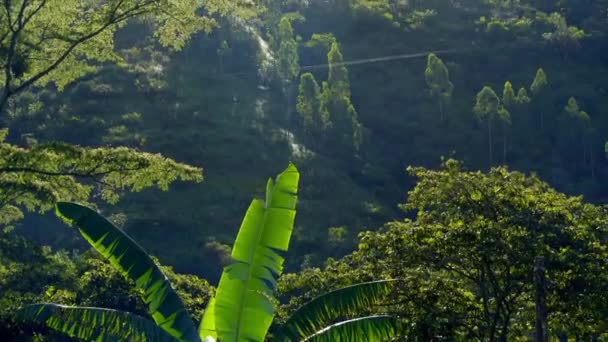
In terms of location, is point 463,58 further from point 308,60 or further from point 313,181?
point 313,181

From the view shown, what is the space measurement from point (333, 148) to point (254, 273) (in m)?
77.3

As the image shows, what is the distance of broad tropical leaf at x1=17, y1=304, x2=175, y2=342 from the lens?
40.6 feet

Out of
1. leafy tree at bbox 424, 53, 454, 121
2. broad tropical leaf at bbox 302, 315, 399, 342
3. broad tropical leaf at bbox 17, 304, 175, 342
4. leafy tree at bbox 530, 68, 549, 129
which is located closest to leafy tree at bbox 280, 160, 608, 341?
broad tropical leaf at bbox 302, 315, 399, 342

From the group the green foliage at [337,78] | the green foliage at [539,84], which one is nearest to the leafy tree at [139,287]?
the green foliage at [337,78]

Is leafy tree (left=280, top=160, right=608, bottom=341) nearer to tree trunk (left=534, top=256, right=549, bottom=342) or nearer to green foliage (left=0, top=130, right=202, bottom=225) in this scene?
tree trunk (left=534, top=256, right=549, bottom=342)

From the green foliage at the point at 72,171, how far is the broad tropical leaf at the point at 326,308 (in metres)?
4.75

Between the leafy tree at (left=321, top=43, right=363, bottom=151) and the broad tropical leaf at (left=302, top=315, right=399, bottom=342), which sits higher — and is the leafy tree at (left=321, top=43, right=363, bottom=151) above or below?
above

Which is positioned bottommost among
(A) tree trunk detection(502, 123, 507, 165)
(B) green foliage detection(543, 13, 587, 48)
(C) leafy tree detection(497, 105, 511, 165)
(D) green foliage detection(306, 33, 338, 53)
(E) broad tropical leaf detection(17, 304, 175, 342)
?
(E) broad tropical leaf detection(17, 304, 175, 342)

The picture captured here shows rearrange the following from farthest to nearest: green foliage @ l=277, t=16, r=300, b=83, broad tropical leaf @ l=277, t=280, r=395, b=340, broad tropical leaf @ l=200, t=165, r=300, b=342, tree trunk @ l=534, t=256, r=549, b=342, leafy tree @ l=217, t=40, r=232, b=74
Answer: green foliage @ l=277, t=16, r=300, b=83 → leafy tree @ l=217, t=40, r=232, b=74 → tree trunk @ l=534, t=256, r=549, b=342 → broad tropical leaf @ l=277, t=280, r=395, b=340 → broad tropical leaf @ l=200, t=165, r=300, b=342

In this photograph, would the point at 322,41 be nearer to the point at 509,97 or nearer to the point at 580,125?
the point at 509,97

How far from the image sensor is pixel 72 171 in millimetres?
17109

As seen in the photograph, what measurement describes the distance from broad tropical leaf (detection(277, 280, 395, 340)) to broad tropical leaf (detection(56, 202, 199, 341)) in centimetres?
152

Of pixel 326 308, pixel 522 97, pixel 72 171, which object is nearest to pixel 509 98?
pixel 522 97

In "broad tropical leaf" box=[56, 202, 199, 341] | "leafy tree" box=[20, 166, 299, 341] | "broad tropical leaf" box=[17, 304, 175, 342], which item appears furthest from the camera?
"broad tropical leaf" box=[56, 202, 199, 341]
